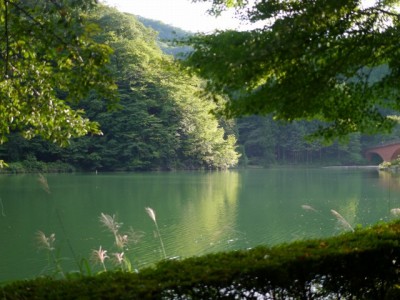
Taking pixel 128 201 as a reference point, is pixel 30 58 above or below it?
above

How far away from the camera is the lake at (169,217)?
915cm

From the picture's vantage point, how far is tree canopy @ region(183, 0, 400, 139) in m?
3.25

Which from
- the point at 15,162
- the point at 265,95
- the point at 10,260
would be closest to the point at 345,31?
the point at 265,95

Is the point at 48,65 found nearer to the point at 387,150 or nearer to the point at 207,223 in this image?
the point at 207,223

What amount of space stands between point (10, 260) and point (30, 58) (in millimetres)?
5454

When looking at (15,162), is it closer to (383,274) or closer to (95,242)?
(95,242)

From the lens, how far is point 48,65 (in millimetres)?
4195

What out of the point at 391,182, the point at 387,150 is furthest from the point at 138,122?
the point at 387,150

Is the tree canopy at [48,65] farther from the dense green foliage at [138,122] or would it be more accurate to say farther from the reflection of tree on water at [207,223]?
the dense green foliage at [138,122]

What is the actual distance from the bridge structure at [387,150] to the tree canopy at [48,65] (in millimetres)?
46096

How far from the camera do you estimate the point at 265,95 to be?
3414mm

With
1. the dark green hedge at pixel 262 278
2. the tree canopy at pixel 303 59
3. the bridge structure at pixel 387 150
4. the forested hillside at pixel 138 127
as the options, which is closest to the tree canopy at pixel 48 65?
the tree canopy at pixel 303 59

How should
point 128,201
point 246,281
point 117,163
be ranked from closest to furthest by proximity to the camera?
point 246,281
point 128,201
point 117,163

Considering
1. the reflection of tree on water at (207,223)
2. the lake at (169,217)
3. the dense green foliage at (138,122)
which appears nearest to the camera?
the lake at (169,217)
